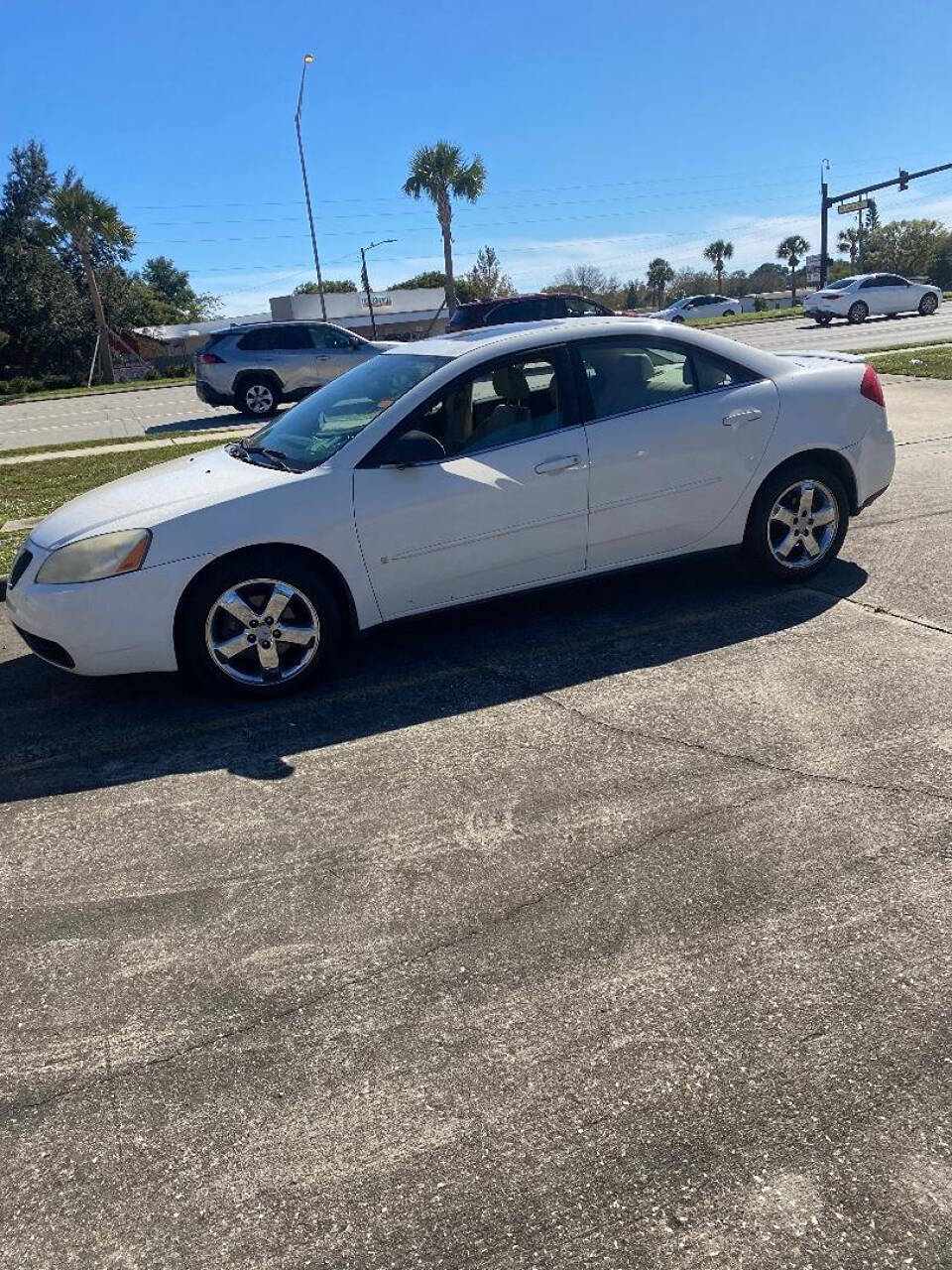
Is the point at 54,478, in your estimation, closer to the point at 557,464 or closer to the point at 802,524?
the point at 557,464

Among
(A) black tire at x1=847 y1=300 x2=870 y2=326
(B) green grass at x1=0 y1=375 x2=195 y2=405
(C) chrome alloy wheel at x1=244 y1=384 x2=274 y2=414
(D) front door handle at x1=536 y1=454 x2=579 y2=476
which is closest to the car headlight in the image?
(D) front door handle at x1=536 y1=454 x2=579 y2=476

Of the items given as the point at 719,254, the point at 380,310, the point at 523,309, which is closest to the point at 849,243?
the point at 719,254

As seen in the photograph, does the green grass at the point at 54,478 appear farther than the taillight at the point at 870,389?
Yes

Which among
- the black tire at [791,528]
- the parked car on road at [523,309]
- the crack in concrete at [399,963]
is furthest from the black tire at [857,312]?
the crack in concrete at [399,963]

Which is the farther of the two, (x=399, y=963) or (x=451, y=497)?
(x=451, y=497)

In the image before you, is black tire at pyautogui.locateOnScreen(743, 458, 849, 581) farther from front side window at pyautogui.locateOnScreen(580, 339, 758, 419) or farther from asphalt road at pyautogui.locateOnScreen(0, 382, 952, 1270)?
asphalt road at pyautogui.locateOnScreen(0, 382, 952, 1270)

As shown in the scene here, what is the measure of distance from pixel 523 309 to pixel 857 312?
57.2 ft

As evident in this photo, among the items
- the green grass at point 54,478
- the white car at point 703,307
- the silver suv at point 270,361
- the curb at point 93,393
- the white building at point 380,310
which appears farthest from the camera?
the white building at point 380,310

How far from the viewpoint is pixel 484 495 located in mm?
4961

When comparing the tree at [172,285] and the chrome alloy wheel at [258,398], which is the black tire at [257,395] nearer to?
the chrome alloy wheel at [258,398]

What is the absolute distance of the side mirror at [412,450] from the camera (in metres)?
4.75

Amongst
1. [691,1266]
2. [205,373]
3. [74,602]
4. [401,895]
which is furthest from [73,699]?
[205,373]

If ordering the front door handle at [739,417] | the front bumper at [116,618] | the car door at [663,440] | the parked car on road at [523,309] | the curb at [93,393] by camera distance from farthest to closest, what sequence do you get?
the curb at [93,393] < the parked car on road at [523,309] < the front door handle at [739,417] < the car door at [663,440] < the front bumper at [116,618]

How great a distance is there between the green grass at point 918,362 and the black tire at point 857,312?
659 inches
